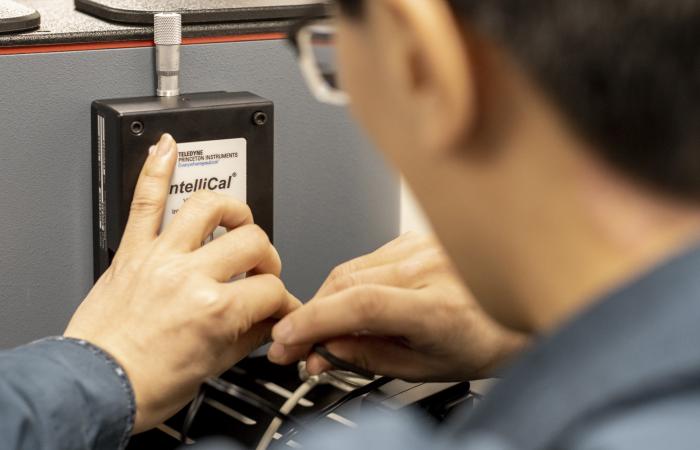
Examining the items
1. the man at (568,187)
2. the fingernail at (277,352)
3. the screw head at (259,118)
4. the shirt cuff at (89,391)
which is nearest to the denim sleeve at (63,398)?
the shirt cuff at (89,391)

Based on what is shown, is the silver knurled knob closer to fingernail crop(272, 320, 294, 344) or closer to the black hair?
fingernail crop(272, 320, 294, 344)

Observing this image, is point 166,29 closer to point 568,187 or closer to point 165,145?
point 165,145

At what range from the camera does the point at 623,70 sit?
362 mm

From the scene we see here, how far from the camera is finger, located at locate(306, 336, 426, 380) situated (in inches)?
30.9

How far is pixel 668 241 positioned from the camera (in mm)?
371

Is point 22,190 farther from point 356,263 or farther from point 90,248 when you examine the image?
point 356,263

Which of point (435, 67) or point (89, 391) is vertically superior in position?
point (435, 67)

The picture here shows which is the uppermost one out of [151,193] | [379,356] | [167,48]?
[167,48]

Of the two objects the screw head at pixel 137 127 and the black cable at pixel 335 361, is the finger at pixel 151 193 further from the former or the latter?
the black cable at pixel 335 361

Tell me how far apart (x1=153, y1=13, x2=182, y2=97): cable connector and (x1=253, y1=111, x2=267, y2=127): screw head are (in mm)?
65

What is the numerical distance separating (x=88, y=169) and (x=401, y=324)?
0.86 ft

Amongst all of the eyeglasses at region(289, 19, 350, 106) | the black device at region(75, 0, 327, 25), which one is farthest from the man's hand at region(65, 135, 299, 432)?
the eyeglasses at region(289, 19, 350, 106)

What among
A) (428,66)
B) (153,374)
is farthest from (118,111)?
(428,66)

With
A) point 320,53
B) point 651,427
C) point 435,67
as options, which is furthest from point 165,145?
point 651,427
